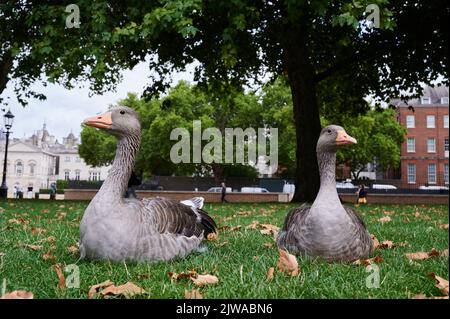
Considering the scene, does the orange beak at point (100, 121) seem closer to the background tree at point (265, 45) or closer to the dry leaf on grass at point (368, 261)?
the dry leaf on grass at point (368, 261)

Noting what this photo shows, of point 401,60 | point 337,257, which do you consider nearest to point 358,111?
point 401,60

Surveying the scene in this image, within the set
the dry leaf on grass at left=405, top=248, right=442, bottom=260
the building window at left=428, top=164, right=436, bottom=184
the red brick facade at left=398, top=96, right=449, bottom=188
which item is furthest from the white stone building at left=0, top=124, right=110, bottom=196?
the dry leaf on grass at left=405, top=248, right=442, bottom=260

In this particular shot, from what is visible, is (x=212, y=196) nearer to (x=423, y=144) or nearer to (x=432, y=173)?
(x=432, y=173)

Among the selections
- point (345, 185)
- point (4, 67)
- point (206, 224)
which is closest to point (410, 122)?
point (345, 185)

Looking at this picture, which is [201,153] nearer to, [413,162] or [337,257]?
[413,162]

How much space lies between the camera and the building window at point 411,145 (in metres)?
60.8

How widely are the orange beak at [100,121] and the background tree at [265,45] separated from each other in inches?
256

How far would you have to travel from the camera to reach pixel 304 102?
17312 mm

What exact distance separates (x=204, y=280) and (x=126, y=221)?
951mm

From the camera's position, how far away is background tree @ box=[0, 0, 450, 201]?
11172 mm

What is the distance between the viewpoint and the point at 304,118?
17.4 meters

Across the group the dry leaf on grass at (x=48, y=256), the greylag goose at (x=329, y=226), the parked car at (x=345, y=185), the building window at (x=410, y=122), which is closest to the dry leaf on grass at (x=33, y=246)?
the dry leaf on grass at (x=48, y=256)

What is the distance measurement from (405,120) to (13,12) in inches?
2299

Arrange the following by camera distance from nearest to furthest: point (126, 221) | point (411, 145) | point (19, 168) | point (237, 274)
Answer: point (237, 274)
point (126, 221)
point (411, 145)
point (19, 168)
